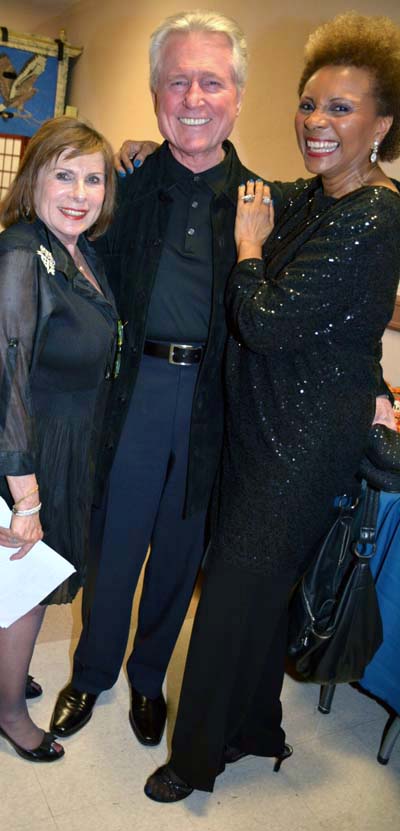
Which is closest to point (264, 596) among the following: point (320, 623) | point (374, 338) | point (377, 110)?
point (320, 623)

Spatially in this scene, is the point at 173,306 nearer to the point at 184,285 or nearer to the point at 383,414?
the point at 184,285

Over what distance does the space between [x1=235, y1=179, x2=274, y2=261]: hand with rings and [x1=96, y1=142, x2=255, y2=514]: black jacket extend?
95mm

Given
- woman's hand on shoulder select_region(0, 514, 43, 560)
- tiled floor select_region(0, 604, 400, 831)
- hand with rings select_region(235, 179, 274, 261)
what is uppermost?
hand with rings select_region(235, 179, 274, 261)

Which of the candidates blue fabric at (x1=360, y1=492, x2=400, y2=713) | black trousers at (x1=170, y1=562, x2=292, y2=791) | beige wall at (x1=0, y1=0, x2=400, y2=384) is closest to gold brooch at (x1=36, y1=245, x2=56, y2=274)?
black trousers at (x1=170, y1=562, x2=292, y2=791)

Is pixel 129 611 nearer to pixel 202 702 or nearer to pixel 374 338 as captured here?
pixel 202 702

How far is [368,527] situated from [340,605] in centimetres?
21

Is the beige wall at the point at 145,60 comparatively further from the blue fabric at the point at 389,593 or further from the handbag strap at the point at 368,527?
the handbag strap at the point at 368,527

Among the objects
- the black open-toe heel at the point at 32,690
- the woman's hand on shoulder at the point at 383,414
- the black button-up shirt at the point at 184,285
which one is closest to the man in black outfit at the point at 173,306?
the black button-up shirt at the point at 184,285

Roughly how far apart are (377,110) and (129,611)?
4.44ft

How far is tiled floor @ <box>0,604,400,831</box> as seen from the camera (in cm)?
166

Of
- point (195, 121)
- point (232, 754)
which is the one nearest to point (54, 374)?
point (195, 121)

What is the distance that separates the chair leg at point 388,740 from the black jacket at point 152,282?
82cm

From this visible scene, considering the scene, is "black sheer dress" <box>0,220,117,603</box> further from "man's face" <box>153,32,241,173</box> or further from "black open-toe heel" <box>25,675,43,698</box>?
"black open-toe heel" <box>25,675,43,698</box>

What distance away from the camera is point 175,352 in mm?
1683
